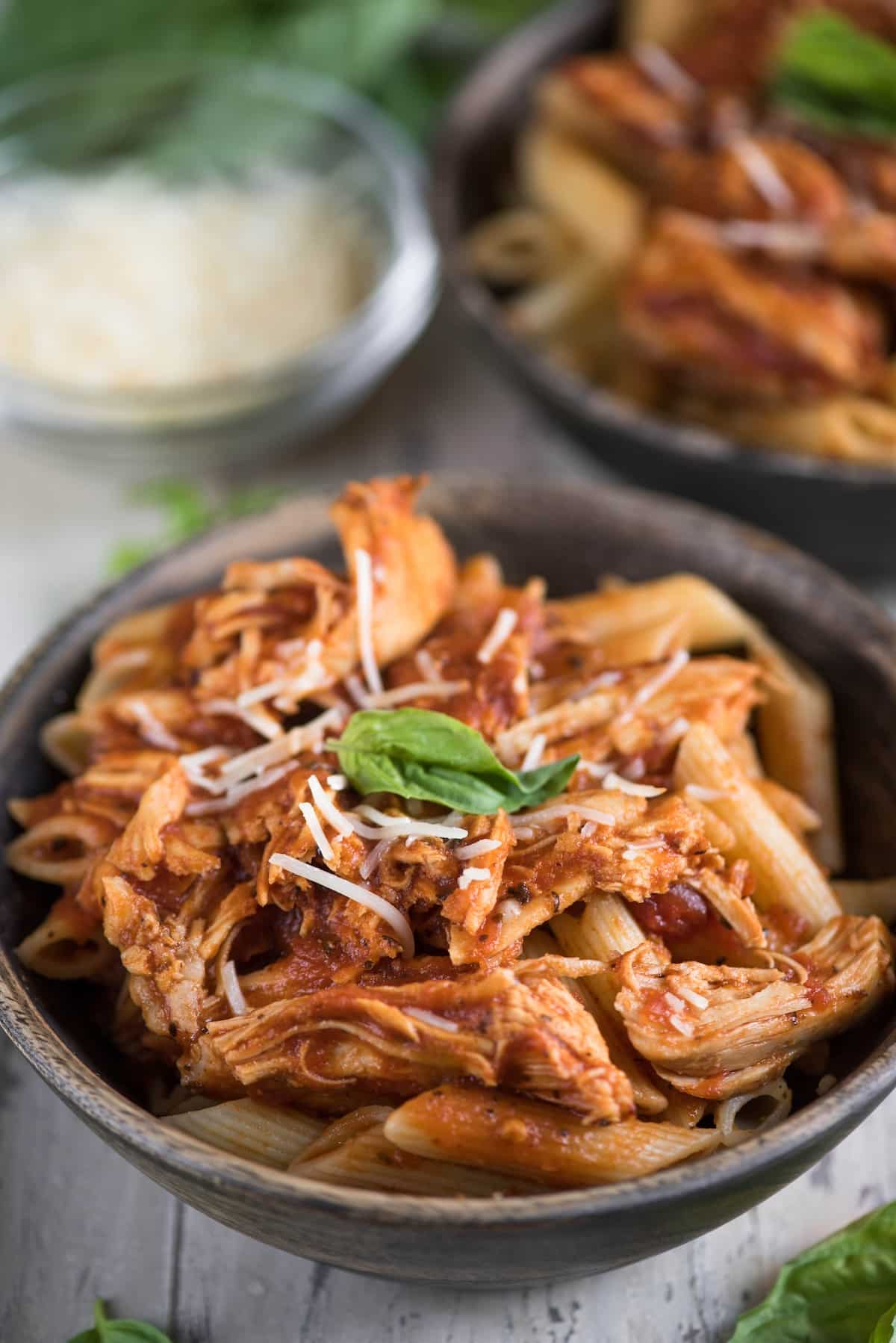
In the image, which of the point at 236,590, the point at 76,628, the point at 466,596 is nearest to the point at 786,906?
the point at 466,596

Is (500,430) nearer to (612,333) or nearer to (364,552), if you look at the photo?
(612,333)

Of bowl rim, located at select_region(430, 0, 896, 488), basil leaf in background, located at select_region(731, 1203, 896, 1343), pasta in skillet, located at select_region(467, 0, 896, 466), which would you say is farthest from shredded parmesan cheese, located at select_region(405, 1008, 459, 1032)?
pasta in skillet, located at select_region(467, 0, 896, 466)

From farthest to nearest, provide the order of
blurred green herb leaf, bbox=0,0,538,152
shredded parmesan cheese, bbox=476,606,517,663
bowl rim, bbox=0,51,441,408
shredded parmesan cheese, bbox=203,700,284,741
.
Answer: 1. blurred green herb leaf, bbox=0,0,538,152
2. bowl rim, bbox=0,51,441,408
3. shredded parmesan cheese, bbox=476,606,517,663
4. shredded parmesan cheese, bbox=203,700,284,741

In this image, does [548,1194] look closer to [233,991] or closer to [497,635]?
[233,991]

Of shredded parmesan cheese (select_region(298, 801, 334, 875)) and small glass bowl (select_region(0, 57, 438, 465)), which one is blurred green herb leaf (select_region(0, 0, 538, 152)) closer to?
small glass bowl (select_region(0, 57, 438, 465))

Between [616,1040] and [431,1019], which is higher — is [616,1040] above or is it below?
below

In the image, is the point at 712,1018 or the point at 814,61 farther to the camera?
the point at 814,61

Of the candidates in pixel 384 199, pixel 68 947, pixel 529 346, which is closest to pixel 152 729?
pixel 68 947
